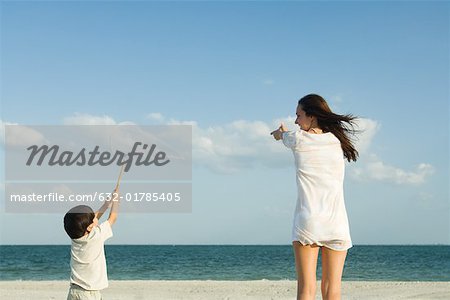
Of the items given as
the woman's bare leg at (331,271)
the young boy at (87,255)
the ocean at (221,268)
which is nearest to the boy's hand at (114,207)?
the young boy at (87,255)

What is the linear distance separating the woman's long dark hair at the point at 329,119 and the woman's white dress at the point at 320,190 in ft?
0.18

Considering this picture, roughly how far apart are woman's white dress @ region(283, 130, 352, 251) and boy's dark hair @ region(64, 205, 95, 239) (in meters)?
1.41

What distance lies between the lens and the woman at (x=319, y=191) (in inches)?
139

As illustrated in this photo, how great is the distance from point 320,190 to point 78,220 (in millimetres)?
1608

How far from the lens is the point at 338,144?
3.68m

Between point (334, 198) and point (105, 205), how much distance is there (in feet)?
5.15

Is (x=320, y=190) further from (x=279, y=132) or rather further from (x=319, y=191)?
(x=279, y=132)

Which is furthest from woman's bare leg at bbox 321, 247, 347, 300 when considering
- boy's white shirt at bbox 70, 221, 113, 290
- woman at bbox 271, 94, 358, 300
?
boy's white shirt at bbox 70, 221, 113, 290

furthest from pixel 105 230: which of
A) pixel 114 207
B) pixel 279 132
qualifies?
pixel 279 132

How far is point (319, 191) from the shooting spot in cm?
357

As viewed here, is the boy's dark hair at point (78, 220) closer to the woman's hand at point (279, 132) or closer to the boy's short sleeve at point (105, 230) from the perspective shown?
the boy's short sleeve at point (105, 230)

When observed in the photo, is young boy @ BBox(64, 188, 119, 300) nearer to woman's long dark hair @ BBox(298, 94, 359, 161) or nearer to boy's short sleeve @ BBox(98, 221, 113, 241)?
boy's short sleeve @ BBox(98, 221, 113, 241)

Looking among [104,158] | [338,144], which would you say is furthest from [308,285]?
[104,158]

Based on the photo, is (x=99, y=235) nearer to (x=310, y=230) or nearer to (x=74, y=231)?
(x=74, y=231)
